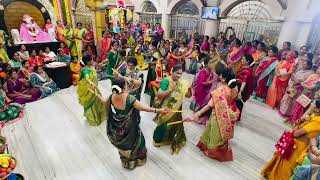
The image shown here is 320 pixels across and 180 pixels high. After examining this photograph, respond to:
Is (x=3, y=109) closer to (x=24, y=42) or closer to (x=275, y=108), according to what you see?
(x=24, y=42)

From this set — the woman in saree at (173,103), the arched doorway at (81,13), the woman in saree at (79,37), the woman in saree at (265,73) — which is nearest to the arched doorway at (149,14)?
the arched doorway at (81,13)

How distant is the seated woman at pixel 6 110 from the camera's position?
3654 millimetres

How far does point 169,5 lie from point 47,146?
7.87 metres

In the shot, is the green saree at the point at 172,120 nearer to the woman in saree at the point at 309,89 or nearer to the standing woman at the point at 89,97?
the standing woman at the point at 89,97

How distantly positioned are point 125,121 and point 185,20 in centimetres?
808

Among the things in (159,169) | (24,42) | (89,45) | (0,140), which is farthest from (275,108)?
(24,42)

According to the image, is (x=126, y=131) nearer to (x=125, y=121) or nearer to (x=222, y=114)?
(x=125, y=121)

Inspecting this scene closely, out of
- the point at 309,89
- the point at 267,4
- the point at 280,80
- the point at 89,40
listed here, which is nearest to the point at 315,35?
the point at 267,4

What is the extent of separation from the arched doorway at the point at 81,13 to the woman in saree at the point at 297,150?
10.4 m

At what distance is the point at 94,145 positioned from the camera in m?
3.12

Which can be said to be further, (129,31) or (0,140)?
(129,31)

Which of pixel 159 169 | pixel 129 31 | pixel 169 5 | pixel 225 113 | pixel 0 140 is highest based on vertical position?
pixel 169 5

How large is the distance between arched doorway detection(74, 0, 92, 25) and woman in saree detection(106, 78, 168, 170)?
31.3 feet

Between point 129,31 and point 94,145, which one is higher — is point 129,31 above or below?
above
